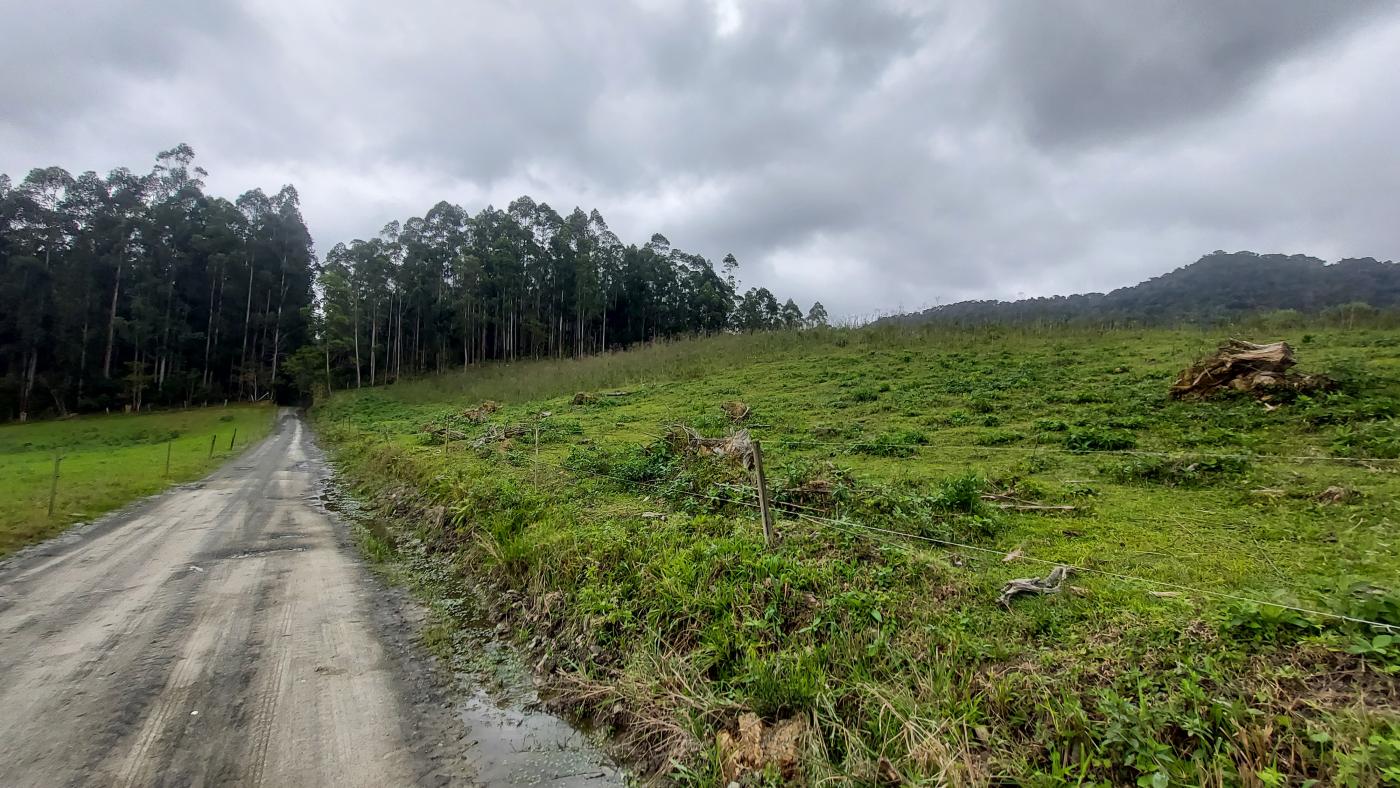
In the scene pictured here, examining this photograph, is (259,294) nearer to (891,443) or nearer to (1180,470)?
(891,443)

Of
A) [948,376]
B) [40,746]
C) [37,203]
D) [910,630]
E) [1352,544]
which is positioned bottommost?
[40,746]

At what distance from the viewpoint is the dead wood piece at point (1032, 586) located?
3883 mm

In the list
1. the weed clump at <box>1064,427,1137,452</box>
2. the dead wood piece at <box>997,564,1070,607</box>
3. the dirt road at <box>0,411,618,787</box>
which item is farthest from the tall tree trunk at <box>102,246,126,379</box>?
the weed clump at <box>1064,427,1137,452</box>

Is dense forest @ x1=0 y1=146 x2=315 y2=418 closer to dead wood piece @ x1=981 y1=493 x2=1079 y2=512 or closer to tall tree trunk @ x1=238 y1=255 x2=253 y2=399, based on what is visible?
tall tree trunk @ x1=238 y1=255 x2=253 y2=399

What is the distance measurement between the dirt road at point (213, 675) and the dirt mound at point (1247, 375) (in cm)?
1152

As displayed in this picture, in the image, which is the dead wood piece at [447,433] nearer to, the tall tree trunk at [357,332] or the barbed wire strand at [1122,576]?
the barbed wire strand at [1122,576]

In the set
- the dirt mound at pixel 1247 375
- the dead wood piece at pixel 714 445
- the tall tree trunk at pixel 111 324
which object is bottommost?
the dead wood piece at pixel 714 445

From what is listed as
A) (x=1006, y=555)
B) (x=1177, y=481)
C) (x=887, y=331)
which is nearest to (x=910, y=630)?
(x=1006, y=555)

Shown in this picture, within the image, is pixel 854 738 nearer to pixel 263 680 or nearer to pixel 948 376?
pixel 263 680

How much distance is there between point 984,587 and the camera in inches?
161

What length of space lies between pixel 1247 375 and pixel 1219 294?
46.3 m

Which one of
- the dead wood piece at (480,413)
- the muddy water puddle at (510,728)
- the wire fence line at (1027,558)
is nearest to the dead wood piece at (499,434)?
the dead wood piece at (480,413)

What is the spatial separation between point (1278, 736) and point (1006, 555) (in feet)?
7.53

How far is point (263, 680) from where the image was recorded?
4.32 metres
